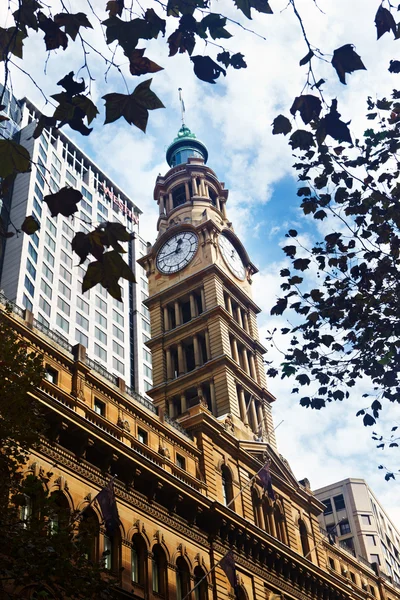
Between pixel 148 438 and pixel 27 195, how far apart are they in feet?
193

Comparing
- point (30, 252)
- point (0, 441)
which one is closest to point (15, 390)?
point (0, 441)

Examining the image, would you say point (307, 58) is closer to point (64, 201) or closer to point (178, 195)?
point (64, 201)

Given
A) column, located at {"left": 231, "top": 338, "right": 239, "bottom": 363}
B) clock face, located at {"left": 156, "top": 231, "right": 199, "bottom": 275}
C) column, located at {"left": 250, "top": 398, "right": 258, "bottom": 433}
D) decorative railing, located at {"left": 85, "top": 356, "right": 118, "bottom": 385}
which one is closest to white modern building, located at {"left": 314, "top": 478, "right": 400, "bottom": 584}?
column, located at {"left": 250, "top": 398, "right": 258, "bottom": 433}

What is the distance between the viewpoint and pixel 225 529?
3503cm

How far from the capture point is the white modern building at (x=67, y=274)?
81.6 meters

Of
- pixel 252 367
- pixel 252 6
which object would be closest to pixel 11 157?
pixel 252 6

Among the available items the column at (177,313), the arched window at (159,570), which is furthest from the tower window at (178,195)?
the arched window at (159,570)

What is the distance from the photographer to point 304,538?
4472 cm

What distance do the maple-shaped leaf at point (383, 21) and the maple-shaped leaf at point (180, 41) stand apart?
2203 mm

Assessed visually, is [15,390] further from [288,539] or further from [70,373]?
[288,539]

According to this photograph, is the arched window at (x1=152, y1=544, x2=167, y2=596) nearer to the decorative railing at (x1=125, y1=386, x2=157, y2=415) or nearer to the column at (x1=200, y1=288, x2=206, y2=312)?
the decorative railing at (x1=125, y1=386, x2=157, y2=415)

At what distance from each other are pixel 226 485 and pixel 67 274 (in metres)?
56.3

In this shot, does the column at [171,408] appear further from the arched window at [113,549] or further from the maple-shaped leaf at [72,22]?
the maple-shaped leaf at [72,22]

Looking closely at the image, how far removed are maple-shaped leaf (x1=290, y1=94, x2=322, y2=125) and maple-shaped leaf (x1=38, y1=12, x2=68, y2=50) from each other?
299 cm
